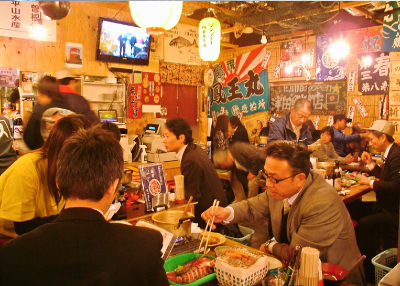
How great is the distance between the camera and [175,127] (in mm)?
3668

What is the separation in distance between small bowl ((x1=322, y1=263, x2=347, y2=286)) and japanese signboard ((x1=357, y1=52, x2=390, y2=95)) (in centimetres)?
711

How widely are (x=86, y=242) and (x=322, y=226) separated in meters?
1.60

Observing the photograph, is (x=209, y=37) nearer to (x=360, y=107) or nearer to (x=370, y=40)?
(x=370, y=40)

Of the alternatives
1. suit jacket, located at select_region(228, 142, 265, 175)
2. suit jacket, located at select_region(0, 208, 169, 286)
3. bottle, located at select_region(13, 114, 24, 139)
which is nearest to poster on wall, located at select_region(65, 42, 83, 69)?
bottle, located at select_region(13, 114, 24, 139)

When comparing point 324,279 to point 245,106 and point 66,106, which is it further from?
point 245,106

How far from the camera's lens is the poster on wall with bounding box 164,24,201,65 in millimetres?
7734

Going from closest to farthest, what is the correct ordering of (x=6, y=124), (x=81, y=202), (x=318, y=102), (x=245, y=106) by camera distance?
1. (x=81, y=202)
2. (x=6, y=124)
3. (x=318, y=102)
4. (x=245, y=106)

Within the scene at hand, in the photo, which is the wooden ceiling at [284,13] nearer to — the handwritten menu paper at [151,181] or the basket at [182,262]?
the handwritten menu paper at [151,181]

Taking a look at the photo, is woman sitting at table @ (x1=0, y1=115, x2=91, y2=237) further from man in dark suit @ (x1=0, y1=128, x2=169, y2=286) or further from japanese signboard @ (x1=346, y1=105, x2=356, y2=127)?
japanese signboard @ (x1=346, y1=105, x2=356, y2=127)

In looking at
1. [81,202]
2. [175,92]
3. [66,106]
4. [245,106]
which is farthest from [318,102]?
[81,202]

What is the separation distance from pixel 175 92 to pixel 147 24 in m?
4.41

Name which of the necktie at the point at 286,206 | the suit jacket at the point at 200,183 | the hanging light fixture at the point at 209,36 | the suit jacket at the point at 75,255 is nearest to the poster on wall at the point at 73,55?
the hanging light fixture at the point at 209,36

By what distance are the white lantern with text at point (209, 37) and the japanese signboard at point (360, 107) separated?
4024mm

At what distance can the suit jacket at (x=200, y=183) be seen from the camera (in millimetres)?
3373
